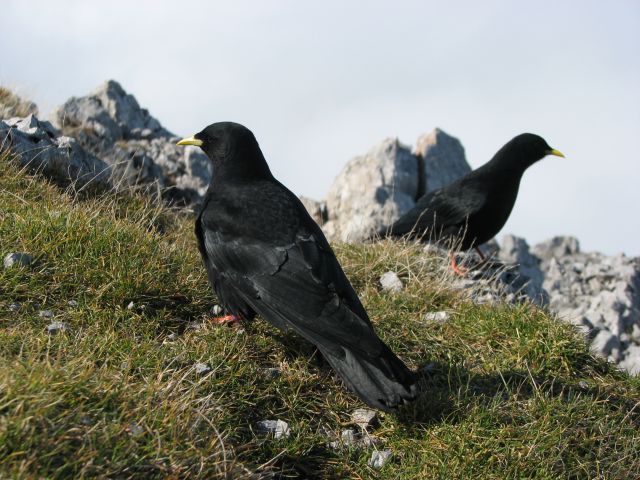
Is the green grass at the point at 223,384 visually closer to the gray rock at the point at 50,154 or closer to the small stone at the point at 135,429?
the small stone at the point at 135,429

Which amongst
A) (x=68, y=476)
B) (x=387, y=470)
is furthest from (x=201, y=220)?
(x=68, y=476)

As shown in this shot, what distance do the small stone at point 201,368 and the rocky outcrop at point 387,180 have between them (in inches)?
289

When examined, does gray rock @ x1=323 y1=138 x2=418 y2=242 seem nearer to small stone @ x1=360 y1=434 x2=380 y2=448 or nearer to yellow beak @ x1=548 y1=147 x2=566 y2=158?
yellow beak @ x1=548 y1=147 x2=566 y2=158

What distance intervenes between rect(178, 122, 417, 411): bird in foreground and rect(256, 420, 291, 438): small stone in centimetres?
52

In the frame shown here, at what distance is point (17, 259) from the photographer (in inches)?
239

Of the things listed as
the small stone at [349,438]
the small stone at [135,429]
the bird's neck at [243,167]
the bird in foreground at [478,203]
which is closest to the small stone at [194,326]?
the bird's neck at [243,167]

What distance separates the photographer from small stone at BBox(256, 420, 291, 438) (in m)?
5.20

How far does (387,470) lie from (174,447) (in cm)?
152

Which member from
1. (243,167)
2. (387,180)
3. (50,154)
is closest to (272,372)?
(243,167)

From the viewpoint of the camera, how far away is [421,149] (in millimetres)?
18484

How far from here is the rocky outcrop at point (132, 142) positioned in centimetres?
1127

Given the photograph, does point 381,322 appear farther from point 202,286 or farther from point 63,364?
point 63,364

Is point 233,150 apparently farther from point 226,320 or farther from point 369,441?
point 369,441

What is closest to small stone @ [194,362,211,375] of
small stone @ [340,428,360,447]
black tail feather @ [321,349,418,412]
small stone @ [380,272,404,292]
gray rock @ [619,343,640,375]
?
black tail feather @ [321,349,418,412]
